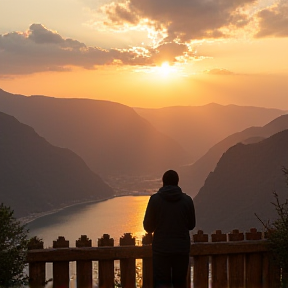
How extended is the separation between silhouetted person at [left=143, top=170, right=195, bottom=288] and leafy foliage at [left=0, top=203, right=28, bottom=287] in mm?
1978

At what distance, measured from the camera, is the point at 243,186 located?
15975cm

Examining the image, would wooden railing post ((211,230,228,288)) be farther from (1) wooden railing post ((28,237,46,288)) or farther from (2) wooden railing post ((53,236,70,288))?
(1) wooden railing post ((28,237,46,288))

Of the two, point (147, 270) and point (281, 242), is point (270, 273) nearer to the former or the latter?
point (281, 242)

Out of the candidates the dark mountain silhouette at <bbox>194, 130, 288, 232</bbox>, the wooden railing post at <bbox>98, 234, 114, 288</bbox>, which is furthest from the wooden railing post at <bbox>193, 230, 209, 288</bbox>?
the dark mountain silhouette at <bbox>194, 130, 288, 232</bbox>

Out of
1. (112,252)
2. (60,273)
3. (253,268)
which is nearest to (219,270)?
(253,268)

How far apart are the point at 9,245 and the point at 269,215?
125009 millimetres

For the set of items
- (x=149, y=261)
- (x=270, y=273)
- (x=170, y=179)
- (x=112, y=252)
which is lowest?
(x=270, y=273)

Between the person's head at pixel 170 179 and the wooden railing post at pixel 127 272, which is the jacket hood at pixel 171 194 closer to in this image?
the person's head at pixel 170 179

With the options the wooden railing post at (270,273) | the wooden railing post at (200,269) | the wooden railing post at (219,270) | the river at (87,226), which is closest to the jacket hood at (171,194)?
the wooden railing post at (200,269)

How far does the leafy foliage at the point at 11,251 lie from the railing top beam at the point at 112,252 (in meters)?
0.31

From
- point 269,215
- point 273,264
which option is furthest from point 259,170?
point 273,264

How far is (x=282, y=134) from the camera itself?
15788 centimetres

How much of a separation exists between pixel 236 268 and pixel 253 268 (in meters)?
0.34

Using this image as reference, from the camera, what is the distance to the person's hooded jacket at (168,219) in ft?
19.8
